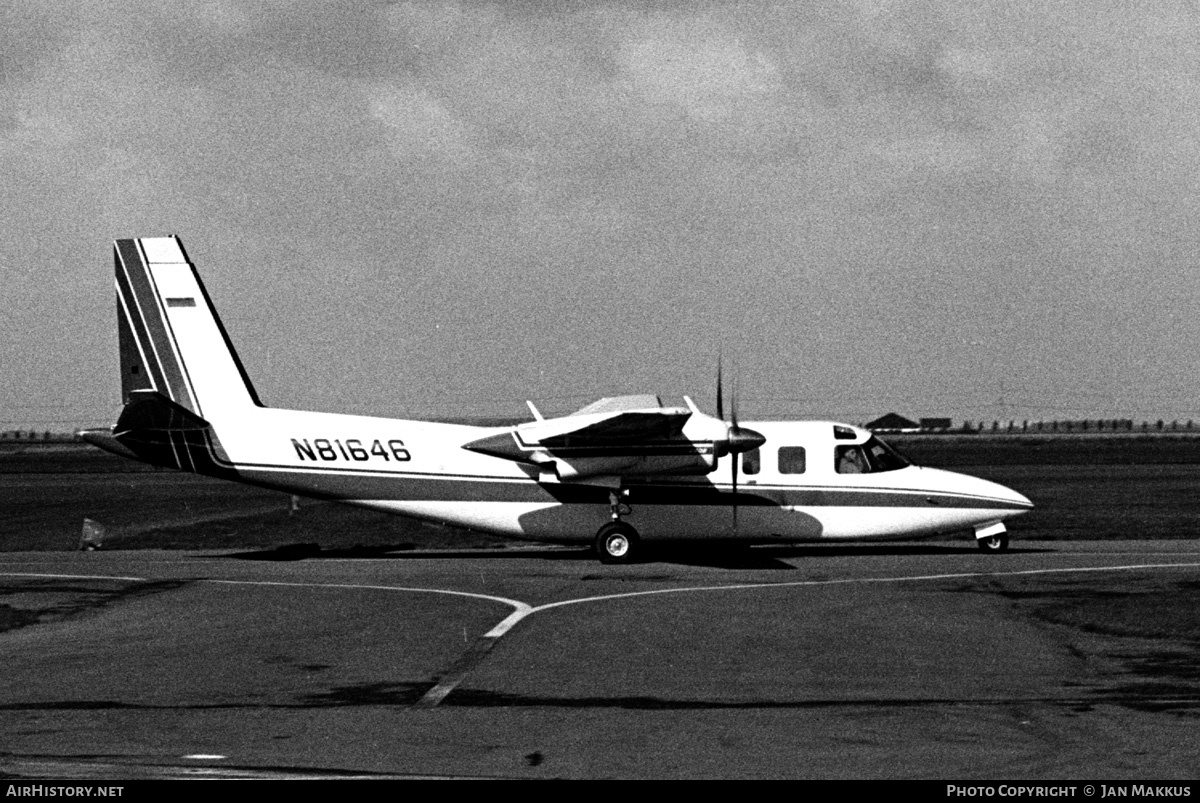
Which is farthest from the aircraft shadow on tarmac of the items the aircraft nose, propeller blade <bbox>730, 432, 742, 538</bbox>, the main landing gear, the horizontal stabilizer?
the horizontal stabilizer

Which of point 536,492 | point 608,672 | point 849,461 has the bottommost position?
point 608,672

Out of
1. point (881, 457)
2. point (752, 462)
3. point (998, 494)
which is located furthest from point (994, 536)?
point (752, 462)

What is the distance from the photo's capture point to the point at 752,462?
102ft

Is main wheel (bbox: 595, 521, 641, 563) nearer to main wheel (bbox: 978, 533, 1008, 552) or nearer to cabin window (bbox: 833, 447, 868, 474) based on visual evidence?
cabin window (bbox: 833, 447, 868, 474)

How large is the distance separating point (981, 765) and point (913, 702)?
301 cm

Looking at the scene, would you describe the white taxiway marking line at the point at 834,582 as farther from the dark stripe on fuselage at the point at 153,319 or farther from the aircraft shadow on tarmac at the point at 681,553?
the dark stripe on fuselage at the point at 153,319

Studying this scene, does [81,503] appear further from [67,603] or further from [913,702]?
[913,702]

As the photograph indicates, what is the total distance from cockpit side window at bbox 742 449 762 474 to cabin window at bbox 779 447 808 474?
19.1 inches

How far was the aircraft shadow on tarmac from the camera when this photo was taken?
31094 mm

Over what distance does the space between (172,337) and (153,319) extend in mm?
588

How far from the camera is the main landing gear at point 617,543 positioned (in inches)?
1193

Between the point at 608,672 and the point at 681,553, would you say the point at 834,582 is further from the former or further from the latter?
the point at 608,672

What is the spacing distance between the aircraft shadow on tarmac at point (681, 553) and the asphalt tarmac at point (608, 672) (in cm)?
299
